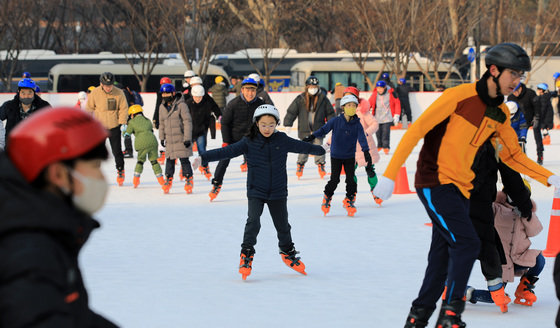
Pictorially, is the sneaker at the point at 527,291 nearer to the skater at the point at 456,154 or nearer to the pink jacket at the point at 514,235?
the pink jacket at the point at 514,235

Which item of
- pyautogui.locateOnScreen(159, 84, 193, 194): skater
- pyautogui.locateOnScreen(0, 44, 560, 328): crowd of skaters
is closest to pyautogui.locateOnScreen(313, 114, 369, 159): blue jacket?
pyautogui.locateOnScreen(0, 44, 560, 328): crowd of skaters

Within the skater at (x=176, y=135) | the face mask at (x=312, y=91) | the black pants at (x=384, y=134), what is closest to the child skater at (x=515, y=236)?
the skater at (x=176, y=135)

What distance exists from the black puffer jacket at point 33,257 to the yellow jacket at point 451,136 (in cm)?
277

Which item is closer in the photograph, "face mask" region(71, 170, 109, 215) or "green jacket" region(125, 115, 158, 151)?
"face mask" region(71, 170, 109, 215)

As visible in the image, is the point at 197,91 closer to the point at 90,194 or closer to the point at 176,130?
the point at 176,130

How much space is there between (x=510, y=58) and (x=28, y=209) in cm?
327

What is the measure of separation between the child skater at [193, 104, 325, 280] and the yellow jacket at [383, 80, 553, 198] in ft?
6.66

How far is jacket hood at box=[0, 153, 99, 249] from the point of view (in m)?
1.80

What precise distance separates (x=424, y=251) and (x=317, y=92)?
255 inches

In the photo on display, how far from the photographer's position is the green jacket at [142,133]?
12.2 m

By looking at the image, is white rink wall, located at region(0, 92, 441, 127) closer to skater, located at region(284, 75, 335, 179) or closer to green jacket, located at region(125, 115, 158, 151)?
skater, located at region(284, 75, 335, 179)

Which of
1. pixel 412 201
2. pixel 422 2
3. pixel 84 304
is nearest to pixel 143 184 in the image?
pixel 412 201

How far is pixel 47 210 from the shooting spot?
1.84 metres

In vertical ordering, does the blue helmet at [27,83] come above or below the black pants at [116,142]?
above
